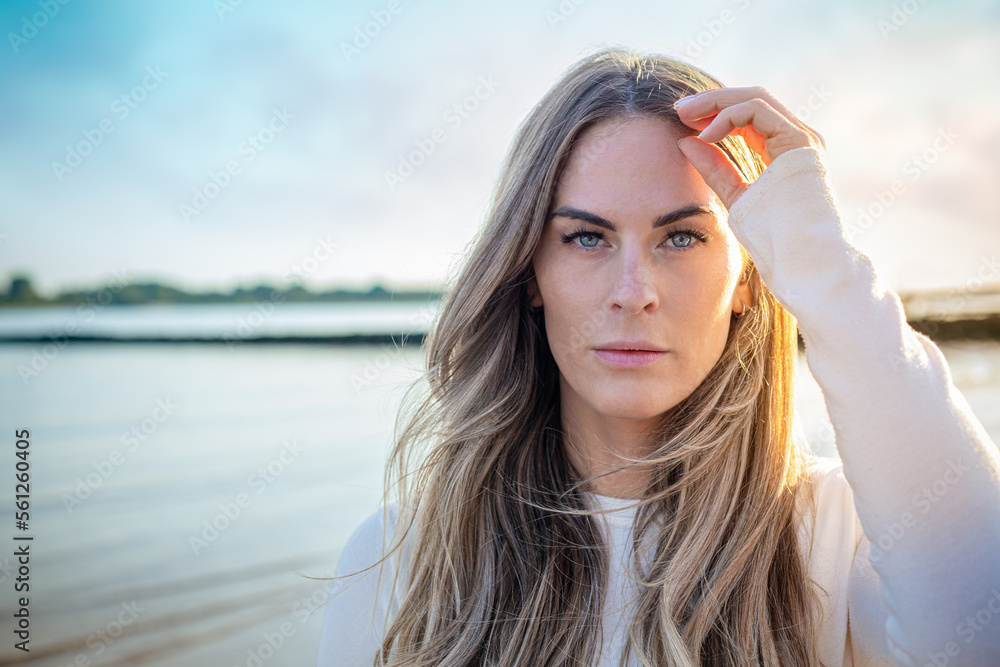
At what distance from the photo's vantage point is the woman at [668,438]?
4.61 ft

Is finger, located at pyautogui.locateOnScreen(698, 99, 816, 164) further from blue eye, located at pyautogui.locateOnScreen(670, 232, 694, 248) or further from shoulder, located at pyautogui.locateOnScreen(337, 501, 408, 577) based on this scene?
shoulder, located at pyautogui.locateOnScreen(337, 501, 408, 577)

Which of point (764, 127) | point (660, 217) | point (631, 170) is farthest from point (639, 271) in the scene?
point (764, 127)

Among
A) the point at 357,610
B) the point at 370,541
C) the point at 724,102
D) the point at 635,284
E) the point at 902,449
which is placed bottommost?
the point at 357,610

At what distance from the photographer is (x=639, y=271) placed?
1.78m

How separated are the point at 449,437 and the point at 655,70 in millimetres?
1341

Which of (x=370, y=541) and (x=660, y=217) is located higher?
(x=660, y=217)

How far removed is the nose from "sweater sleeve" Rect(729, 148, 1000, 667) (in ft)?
1.11

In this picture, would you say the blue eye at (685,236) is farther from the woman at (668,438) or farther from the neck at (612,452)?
the neck at (612,452)

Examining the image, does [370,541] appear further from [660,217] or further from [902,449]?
[902,449]

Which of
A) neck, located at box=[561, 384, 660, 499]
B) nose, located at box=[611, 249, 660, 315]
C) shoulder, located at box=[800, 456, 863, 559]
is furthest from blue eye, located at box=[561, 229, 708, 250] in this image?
shoulder, located at box=[800, 456, 863, 559]

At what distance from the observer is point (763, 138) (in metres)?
1.70

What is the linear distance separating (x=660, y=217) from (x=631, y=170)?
0.54ft

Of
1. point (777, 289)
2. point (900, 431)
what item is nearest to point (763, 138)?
point (777, 289)

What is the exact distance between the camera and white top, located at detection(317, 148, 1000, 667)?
134 cm
